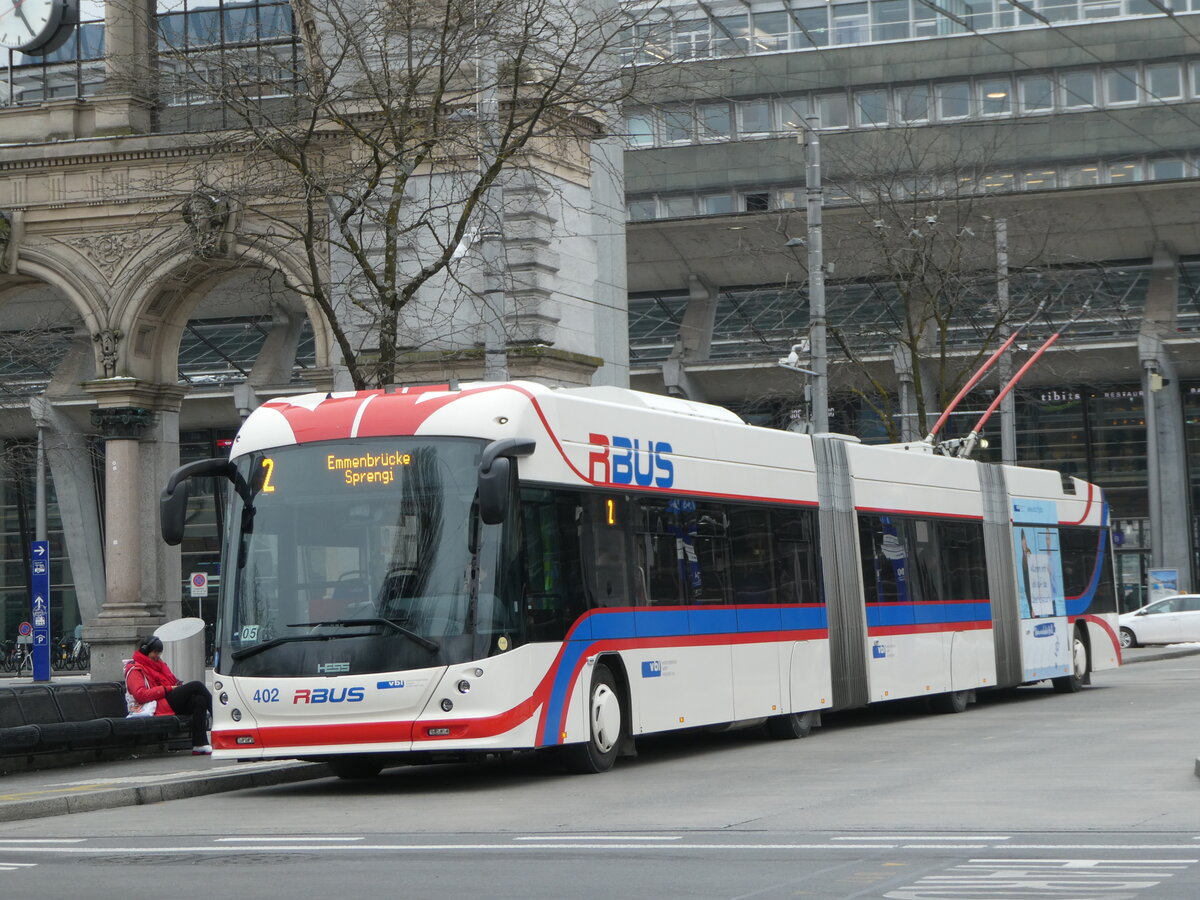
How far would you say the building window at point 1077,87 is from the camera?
1869 inches

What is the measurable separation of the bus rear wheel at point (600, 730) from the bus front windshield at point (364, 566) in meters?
1.37

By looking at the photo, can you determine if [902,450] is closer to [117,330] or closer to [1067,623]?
[1067,623]

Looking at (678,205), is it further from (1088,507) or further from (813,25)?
(1088,507)

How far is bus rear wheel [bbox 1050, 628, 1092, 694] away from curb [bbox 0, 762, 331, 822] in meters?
12.8

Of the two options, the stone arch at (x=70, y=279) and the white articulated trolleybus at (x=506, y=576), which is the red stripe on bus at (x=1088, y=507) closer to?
the white articulated trolleybus at (x=506, y=576)

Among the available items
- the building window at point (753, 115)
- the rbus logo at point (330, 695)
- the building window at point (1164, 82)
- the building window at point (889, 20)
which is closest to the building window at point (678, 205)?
the building window at point (753, 115)

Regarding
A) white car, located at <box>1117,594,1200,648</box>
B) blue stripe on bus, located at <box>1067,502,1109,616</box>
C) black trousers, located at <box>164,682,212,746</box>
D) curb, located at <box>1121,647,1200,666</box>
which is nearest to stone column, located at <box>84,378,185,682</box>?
black trousers, located at <box>164,682,212,746</box>

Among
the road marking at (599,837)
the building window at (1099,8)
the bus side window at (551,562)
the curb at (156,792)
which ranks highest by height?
the building window at (1099,8)

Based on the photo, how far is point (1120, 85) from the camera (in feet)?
155

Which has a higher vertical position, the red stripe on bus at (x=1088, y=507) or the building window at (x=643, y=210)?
the building window at (x=643, y=210)

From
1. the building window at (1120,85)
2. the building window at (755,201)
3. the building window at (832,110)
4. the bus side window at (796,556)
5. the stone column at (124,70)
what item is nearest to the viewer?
the bus side window at (796,556)

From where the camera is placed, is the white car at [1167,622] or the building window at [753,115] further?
the building window at [753,115]

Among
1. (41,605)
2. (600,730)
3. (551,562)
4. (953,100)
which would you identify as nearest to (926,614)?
(600,730)

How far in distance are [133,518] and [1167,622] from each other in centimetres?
2554
